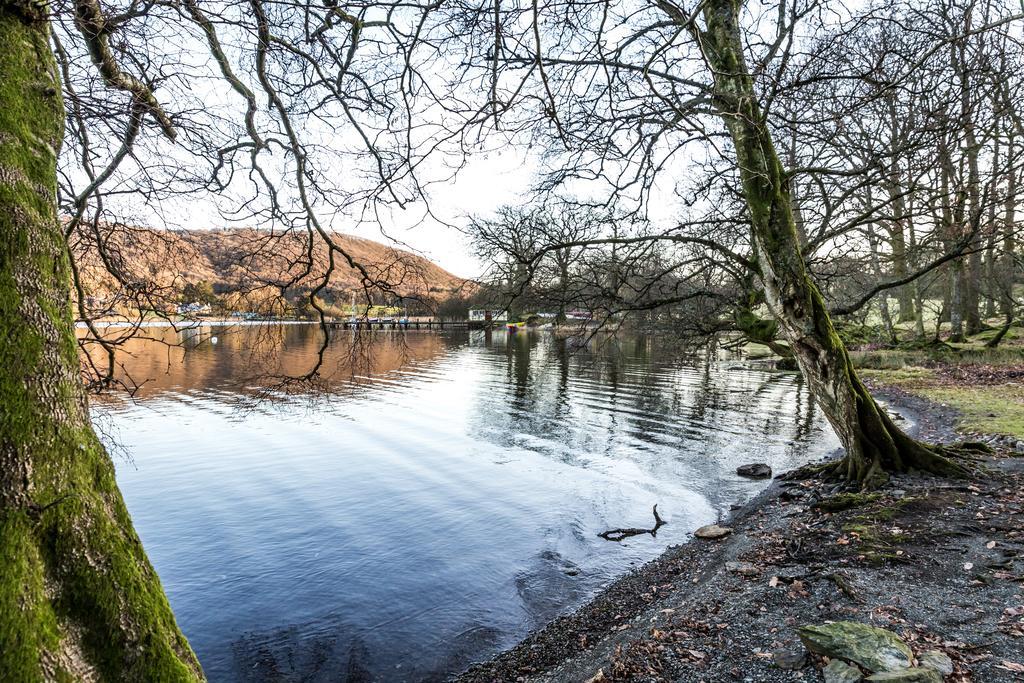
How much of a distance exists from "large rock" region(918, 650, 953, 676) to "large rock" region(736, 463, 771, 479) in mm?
11088

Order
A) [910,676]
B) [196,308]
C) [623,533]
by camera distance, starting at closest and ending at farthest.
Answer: [910,676]
[196,308]
[623,533]

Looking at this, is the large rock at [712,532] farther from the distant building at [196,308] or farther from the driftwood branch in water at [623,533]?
the distant building at [196,308]

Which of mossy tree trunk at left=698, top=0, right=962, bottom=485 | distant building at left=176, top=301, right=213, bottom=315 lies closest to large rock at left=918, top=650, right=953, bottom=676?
mossy tree trunk at left=698, top=0, right=962, bottom=485

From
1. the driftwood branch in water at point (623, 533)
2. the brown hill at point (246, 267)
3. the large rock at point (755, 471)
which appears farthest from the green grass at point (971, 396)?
the brown hill at point (246, 267)

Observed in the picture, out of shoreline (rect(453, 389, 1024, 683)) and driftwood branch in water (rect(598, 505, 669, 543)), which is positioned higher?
shoreline (rect(453, 389, 1024, 683))

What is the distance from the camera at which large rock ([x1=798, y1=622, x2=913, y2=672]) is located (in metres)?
3.93

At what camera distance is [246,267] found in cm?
657

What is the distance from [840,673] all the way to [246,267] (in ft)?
22.8

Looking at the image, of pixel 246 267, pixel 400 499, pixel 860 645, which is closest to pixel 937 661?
pixel 860 645

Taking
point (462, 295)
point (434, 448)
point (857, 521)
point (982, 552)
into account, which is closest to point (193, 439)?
point (434, 448)

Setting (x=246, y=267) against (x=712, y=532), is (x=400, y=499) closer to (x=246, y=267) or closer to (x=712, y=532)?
(x=712, y=532)

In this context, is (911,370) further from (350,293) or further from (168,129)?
(168,129)

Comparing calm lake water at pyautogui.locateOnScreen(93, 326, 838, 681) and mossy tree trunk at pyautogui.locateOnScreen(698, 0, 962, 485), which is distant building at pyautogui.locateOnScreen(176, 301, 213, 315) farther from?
mossy tree trunk at pyautogui.locateOnScreen(698, 0, 962, 485)

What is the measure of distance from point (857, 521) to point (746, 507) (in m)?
4.00
